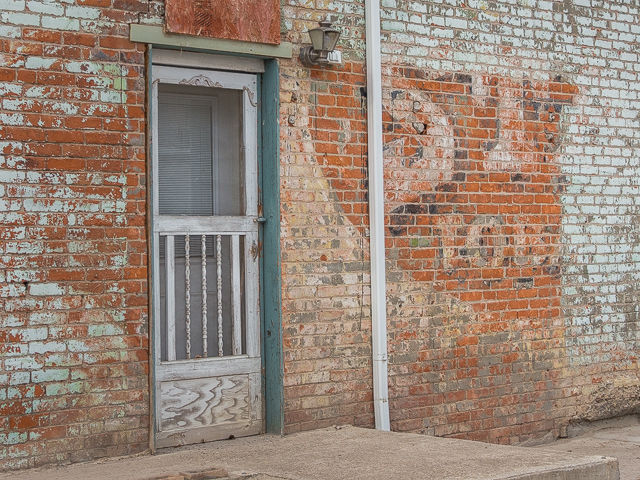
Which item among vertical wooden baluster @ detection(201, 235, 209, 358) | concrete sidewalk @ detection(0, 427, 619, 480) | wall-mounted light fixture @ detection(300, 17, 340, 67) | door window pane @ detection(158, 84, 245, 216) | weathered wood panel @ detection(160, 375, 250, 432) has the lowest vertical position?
concrete sidewalk @ detection(0, 427, 619, 480)

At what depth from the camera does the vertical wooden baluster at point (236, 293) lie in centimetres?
571

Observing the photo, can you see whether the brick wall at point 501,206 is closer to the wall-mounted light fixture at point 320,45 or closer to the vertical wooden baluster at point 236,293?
the wall-mounted light fixture at point 320,45

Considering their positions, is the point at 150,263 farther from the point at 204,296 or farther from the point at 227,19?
the point at 227,19

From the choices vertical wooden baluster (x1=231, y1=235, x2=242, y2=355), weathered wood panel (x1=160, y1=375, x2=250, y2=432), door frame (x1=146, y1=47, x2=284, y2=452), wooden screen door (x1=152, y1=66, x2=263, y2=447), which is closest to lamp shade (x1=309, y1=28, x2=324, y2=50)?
door frame (x1=146, y1=47, x2=284, y2=452)

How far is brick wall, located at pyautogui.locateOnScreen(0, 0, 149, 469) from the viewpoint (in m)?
4.68

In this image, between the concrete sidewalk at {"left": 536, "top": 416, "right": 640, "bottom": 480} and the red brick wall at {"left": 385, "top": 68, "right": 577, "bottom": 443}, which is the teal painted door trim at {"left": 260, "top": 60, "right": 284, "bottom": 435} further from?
the concrete sidewalk at {"left": 536, "top": 416, "right": 640, "bottom": 480}

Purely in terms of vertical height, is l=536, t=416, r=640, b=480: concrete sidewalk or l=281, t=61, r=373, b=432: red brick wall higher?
l=281, t=61, r=373, b=432: red brick wall

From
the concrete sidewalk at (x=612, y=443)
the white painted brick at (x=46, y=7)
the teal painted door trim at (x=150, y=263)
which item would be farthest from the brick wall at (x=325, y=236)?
the concrete sidewalk at (x=612, y=443)

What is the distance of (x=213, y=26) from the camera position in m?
5.41

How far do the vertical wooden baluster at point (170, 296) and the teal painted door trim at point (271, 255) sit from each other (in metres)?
0.65

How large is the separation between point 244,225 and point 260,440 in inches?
55.8

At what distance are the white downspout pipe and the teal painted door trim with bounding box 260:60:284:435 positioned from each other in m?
0.74

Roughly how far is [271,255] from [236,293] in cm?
34

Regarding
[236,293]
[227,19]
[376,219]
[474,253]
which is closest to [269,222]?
[236,293]
